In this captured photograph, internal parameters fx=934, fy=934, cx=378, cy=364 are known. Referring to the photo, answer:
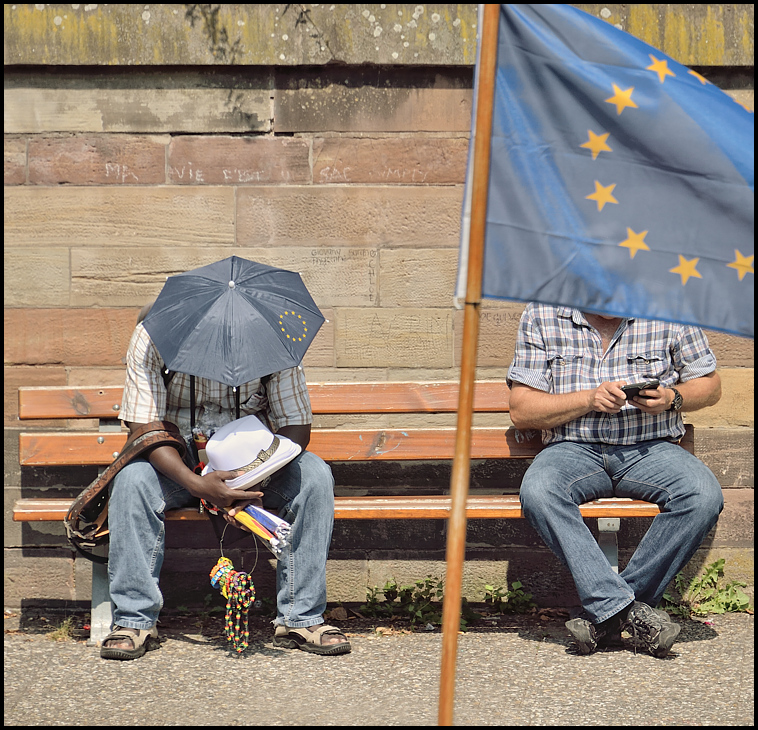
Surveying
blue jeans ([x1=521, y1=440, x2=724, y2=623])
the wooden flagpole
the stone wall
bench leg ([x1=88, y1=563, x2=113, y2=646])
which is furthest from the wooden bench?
the wooden flagpole

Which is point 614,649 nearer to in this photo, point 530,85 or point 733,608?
point 733,608

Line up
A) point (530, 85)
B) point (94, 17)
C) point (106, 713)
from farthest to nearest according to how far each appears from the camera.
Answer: point (94, 17) → point (106, 713) → point (530, 85)

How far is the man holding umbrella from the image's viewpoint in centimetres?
366

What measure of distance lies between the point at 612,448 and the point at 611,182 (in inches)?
70.2

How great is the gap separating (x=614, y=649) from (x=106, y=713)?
2.04m

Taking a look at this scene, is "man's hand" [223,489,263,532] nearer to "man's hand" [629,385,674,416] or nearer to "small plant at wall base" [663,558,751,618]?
"man's hand" [629,385,674,416]

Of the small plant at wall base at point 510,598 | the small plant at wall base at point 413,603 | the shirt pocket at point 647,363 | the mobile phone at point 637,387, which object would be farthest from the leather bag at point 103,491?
the shirt pocket at point 647,363

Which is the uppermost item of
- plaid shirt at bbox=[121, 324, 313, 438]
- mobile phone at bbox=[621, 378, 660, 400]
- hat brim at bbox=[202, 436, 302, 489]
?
mobile phone at bbox=[621, 378, 660, 400]

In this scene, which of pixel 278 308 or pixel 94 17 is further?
pixel 94 17

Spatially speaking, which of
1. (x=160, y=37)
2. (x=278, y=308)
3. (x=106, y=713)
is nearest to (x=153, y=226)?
(x=160, y=37)

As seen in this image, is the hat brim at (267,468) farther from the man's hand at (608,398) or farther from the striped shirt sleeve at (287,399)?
the man's hand at (608,398)

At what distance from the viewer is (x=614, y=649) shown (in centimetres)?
388

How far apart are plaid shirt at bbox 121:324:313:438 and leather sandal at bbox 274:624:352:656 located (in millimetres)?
850

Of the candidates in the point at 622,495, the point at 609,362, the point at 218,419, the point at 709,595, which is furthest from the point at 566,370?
the point at 218,419
